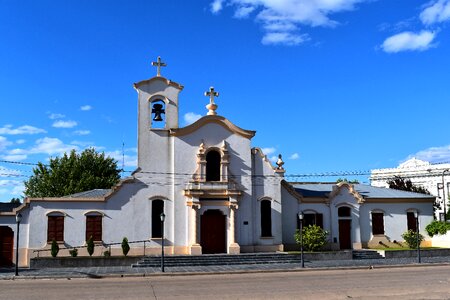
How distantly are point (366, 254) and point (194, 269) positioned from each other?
1263 centimetres

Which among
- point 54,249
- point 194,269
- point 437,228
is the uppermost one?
point 437,228

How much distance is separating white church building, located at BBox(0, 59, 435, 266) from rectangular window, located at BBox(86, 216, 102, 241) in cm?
6

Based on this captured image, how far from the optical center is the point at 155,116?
32094 millimetres

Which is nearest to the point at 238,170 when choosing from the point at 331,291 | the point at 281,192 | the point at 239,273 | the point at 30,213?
the point at 281,192

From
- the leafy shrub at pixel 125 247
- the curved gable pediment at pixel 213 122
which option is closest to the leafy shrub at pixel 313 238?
the curved gable pediment at pixel 213 122

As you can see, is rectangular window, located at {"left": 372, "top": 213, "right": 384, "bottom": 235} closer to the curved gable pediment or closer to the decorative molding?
the curved gable pediment

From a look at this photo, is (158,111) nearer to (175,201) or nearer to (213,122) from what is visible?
(213,122)

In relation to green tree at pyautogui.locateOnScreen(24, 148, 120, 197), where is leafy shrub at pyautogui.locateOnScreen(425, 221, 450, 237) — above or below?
below

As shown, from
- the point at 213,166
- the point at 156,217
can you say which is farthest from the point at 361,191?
the point at 156,217

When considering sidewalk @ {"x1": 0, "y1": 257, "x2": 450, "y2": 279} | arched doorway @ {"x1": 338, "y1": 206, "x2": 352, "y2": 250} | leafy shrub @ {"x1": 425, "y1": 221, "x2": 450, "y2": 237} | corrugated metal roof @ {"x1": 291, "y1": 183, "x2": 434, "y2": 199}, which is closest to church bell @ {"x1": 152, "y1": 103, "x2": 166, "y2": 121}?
sidewalk @ {"x1": 0, "y1": 257, "x2": 450, "y2": 279}

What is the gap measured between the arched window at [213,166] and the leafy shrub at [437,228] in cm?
1697

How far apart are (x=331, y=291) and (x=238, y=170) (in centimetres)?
1577

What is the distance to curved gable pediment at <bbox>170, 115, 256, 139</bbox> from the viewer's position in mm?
31750

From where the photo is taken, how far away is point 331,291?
17344 mm
